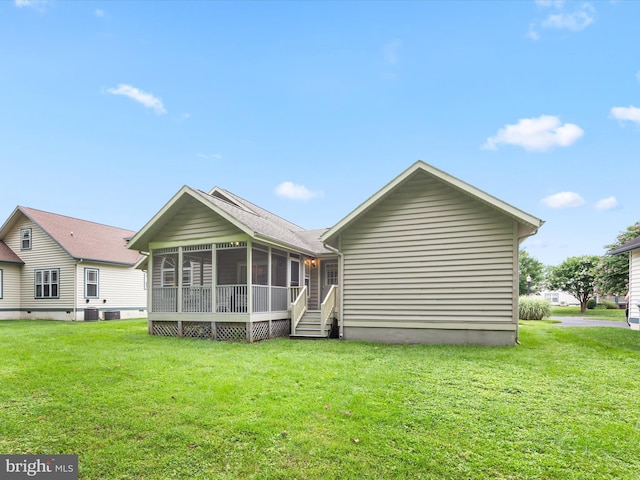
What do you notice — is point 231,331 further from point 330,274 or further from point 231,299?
point 330,274

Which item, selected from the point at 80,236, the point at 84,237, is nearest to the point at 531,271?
the point at 84,237

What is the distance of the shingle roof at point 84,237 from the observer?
20125 millimetres

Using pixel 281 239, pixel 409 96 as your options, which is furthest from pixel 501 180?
pixel 281 239

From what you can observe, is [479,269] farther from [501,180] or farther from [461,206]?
[501,180]

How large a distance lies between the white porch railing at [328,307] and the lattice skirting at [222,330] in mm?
1860

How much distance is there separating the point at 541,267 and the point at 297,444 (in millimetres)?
60113

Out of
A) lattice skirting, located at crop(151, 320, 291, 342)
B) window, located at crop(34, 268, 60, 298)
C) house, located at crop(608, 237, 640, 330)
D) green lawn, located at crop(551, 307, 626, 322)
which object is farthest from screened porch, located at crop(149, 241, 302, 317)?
green lawn, located at crop(551, 307, 626, 322)

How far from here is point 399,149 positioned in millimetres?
22391

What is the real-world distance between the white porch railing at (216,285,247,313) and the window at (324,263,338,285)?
5.14 metres

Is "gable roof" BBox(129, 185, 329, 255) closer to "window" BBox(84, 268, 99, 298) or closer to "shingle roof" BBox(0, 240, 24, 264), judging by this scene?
"window" BBox(84, 268, 99, 298)

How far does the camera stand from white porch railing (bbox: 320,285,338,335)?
1247cm

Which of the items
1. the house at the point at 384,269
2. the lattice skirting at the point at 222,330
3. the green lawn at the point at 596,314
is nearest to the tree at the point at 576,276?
the green lawn at the point at 596,314

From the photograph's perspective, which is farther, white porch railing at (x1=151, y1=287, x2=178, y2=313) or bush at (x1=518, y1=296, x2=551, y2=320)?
bush at (x1=518, y1=296, x2=551, y2=320)

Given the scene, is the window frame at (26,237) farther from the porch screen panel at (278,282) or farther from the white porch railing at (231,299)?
the porch screen panel at (278,282)
